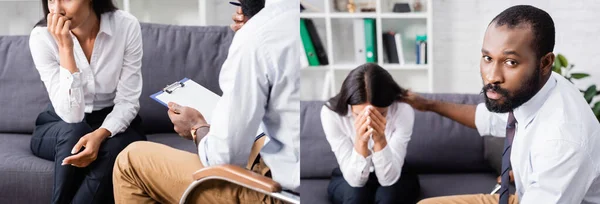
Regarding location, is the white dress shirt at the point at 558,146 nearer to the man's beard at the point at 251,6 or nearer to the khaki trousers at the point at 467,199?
the khaki trousers at the point at 467,199

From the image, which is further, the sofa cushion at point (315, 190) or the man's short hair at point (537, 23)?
the sofa cushion at point (315, 190)

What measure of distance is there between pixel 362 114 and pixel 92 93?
1.17 ft

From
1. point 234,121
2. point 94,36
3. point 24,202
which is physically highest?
point 94,36

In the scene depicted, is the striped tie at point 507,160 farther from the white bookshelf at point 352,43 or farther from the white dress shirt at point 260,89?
the white dress shirt at point 260,89

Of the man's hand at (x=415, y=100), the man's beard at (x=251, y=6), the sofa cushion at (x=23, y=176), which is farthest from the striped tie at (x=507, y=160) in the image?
the sofa cushion at (x=23, y=176)

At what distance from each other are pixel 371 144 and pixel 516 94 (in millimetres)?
199

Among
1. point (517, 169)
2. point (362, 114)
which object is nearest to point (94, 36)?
point (362, 114)

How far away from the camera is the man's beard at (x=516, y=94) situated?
807mm

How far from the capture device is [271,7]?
2.73 feet

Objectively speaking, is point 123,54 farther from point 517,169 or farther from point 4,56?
point 517,169

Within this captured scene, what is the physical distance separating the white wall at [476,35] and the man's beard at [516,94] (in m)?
0.04

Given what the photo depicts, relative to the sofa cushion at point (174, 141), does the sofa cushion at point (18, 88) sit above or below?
above

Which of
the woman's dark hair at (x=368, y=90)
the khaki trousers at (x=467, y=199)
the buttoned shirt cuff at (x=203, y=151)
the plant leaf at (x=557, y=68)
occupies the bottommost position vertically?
the khaki trousers at (x=467, y=199)

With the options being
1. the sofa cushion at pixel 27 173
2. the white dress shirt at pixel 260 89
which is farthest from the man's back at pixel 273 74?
the sofa cushion at pixel 27 173
